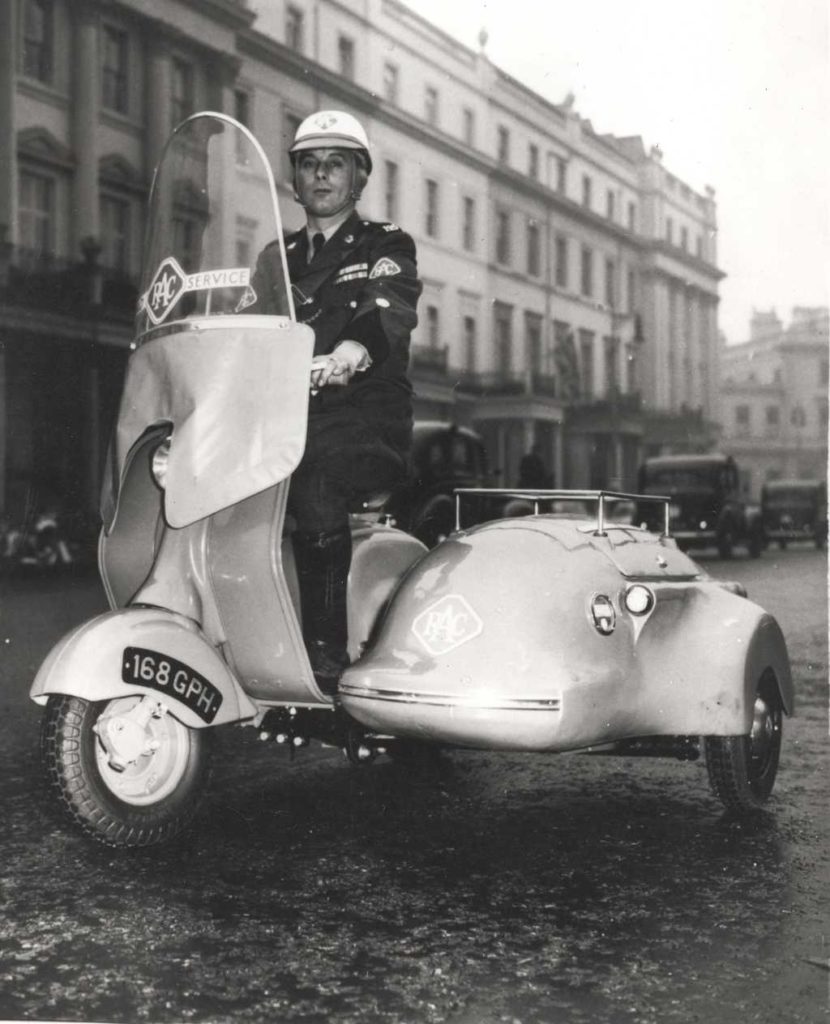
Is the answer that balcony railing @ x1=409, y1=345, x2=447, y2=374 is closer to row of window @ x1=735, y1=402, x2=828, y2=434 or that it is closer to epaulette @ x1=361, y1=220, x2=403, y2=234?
row of window @ x1=735, y1=402, x2=828, y2=434

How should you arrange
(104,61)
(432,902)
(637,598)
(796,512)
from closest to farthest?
1. (432,902)
2. (637,598)
3. (796,512)
4. (104,61)

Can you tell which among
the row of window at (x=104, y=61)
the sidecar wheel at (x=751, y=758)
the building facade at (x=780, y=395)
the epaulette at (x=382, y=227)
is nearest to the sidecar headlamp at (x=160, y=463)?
the epaulette at (x=382, y=227)

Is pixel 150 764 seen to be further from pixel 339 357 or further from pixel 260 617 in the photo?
pixel 339 357

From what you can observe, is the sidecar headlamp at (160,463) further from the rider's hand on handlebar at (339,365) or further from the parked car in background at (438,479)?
the parked car in background at (438,479)

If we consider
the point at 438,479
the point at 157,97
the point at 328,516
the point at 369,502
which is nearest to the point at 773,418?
the point at 369,502

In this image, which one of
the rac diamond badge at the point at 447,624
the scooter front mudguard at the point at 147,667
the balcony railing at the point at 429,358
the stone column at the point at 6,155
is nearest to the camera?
the scooter front mudguard at the point at 147,667

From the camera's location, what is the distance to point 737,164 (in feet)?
15.5

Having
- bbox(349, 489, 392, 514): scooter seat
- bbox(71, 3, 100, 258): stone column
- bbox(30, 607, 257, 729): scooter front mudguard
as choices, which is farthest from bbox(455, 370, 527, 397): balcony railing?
bbox(71, 3, 100, 258): stone column

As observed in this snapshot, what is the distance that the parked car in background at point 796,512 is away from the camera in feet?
15.4

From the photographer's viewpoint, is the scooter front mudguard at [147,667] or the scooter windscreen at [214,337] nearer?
the scooter front mudguard at [147,667]

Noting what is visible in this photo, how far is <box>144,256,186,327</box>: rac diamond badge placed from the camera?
3609 millimetres

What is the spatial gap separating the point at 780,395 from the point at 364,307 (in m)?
2.02

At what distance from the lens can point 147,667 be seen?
3348mm

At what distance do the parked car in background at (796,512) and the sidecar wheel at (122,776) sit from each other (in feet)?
7.27
